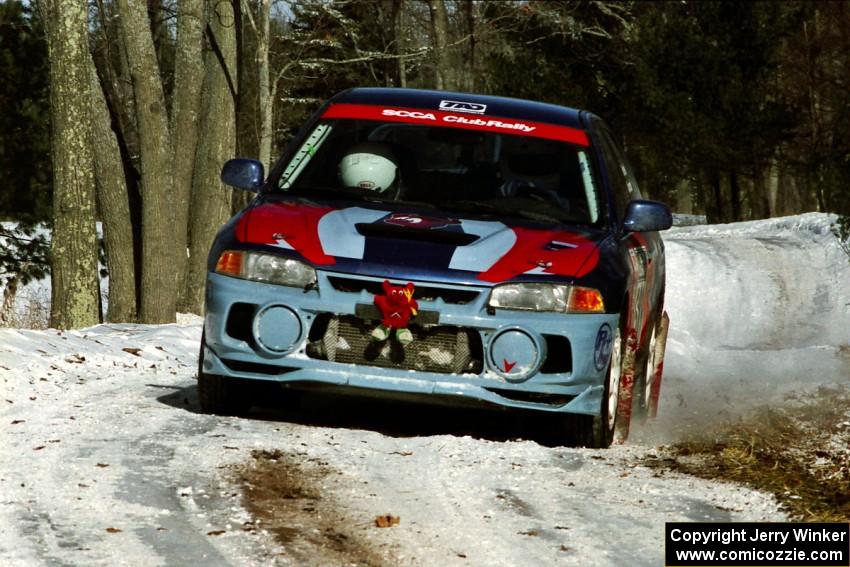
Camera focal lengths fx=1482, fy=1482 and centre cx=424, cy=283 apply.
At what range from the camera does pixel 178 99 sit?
1739 cm

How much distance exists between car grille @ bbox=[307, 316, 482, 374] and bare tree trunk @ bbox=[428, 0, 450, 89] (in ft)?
91.7

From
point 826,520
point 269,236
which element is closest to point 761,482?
point 826,520

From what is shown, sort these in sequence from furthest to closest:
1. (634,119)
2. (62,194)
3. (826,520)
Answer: (634,119) → (62,194) → (826,520)

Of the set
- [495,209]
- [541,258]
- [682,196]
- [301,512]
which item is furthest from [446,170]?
[682,196]

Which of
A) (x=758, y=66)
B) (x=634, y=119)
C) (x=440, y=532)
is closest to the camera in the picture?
(x=440, y=532)

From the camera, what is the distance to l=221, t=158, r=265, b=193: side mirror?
25.9 feet

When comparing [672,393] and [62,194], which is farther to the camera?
[62,194]

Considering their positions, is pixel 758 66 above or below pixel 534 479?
above

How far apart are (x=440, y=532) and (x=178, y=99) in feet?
42.6

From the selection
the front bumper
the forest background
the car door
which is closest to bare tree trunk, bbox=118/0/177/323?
the forest background

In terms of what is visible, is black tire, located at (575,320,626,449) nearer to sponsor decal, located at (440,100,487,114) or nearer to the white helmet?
the white helmet

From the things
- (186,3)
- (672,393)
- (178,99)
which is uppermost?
(186,3)

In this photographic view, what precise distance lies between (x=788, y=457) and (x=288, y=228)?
262 cm

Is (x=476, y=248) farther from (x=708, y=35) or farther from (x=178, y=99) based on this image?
(x=708, y=35)
